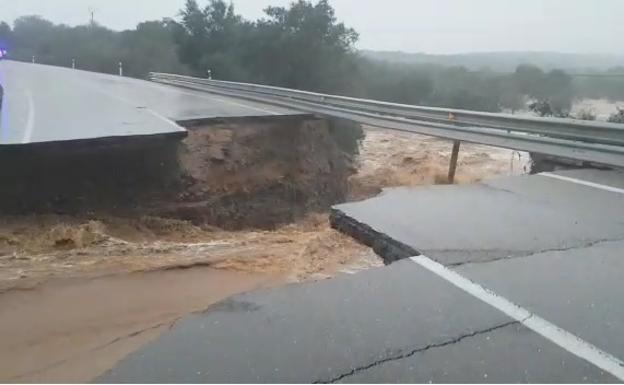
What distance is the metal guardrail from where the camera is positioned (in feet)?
23.6

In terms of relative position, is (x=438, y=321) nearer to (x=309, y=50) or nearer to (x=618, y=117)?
(x=618, y=117)

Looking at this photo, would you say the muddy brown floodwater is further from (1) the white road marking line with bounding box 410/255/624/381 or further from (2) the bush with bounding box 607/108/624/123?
(2) the bush with bounding box 607/108/624/123

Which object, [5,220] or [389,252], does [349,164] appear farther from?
[389,252]

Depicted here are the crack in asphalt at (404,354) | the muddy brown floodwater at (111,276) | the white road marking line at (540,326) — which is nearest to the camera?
the crack in asphalt at (404,354)

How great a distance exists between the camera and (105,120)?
10867 mm

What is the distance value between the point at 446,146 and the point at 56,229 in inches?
658

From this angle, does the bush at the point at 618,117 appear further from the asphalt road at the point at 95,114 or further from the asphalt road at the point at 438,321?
the asphalt road at the point at 95,114

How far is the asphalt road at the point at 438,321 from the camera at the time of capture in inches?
110

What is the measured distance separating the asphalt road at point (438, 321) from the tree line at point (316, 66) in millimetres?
11608

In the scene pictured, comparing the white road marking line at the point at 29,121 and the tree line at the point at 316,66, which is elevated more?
the tree line at the point at 316,66

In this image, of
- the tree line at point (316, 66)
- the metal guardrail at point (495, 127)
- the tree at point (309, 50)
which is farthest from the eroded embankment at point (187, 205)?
the tree at point (309, 50)

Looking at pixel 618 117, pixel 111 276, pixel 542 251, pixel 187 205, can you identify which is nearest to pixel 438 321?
pixel 542 251

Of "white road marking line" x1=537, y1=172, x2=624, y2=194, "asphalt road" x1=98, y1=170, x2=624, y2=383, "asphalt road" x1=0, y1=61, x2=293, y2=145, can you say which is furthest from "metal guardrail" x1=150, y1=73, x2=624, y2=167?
"asphalt road" x1=98, y1=170, x2=624, y2=383

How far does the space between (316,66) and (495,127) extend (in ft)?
74.2
